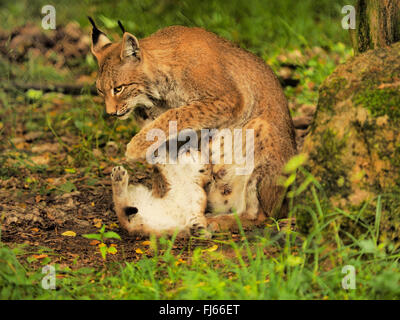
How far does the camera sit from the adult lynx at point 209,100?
145 inches

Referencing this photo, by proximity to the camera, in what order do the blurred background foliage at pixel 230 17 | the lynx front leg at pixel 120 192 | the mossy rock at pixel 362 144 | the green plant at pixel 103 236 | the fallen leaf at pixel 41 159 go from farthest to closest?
the blurred background foliage at pixel 230 17, the fallen leaf at pixel 41 159, the lynx front leg at pixel 120 192, the green plant at pixel 103 236, the mossy rock at pixel 362 144

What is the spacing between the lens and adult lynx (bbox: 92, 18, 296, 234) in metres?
3.68

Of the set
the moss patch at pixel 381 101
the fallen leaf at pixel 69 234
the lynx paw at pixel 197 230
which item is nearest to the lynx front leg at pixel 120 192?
the fallen leaf at pixel 69 234

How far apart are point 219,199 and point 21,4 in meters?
4.05

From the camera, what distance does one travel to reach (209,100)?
12.1 ft

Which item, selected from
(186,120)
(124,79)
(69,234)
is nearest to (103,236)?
(69,234)

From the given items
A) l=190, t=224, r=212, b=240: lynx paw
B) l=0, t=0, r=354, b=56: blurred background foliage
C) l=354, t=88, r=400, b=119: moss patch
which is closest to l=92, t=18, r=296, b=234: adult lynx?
l=190, t=224, r=212, b=240: lynx paw

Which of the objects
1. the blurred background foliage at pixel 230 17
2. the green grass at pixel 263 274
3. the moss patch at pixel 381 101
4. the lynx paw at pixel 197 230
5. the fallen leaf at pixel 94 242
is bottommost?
the green grass at pixel 263 274

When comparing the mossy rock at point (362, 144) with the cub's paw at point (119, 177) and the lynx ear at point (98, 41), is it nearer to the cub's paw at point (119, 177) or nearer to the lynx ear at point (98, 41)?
the cub's paw at point (119, 177)

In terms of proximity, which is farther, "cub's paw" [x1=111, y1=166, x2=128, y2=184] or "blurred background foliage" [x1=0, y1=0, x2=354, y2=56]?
"blurred background foliage" [x1=0, y1=0, x2=354, y2=56]

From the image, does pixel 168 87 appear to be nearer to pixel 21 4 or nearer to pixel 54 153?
pixel 54 153

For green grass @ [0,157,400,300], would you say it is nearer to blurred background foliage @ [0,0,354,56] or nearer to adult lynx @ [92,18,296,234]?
adult lynx @ [92,18,296,234]
